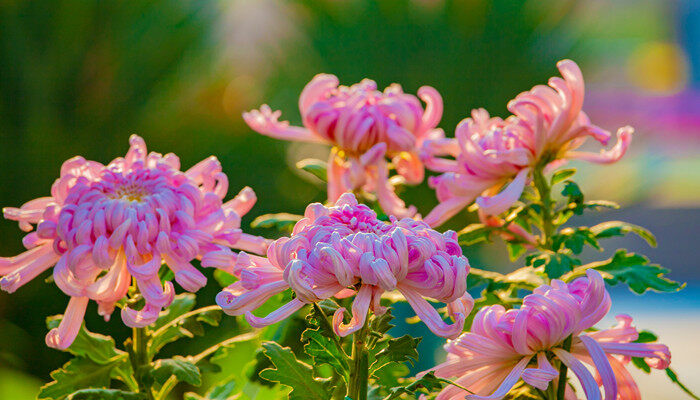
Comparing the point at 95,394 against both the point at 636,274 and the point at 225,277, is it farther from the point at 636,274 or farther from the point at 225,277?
the point at 636,274

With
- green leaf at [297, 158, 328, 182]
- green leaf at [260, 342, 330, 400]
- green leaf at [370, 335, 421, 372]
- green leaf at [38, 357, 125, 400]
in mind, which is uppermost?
green leaf at [297, 158, 328, 182]

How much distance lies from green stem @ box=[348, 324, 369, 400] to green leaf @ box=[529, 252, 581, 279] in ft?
0.55

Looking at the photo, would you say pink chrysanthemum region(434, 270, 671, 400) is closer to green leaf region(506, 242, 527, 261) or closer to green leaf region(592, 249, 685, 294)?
green leaf region(592, 249, 685, 294)

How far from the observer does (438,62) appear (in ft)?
10.6

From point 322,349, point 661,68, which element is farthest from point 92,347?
point 661,68

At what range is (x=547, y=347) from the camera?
486 millimetres

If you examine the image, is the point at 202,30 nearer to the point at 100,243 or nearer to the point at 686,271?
the point at 100,243

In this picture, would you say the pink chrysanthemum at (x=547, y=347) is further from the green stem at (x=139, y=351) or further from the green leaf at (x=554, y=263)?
the green stem at (x=139, y=351)

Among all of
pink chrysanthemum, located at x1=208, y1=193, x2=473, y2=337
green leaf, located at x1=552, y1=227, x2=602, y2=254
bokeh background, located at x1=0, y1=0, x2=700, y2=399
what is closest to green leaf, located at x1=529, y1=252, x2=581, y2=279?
green leaf, located at x1=552, y1=227, x2=602, y2=254

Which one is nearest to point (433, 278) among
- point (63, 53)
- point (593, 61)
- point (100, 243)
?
point (100, 243)

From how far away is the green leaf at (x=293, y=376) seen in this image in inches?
19.9

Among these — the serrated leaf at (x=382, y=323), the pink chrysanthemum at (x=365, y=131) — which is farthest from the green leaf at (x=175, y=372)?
the pink chrysanthemum at (x=365, y=131)

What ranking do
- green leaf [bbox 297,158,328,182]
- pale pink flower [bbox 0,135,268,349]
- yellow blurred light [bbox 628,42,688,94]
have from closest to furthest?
pale pink flower [bbox 0,135,268,349] → green leaf [bbox 297,158,328,182] → yellow blurred light [bbox 628,42,688,94]

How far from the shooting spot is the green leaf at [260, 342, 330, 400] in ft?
1.66
